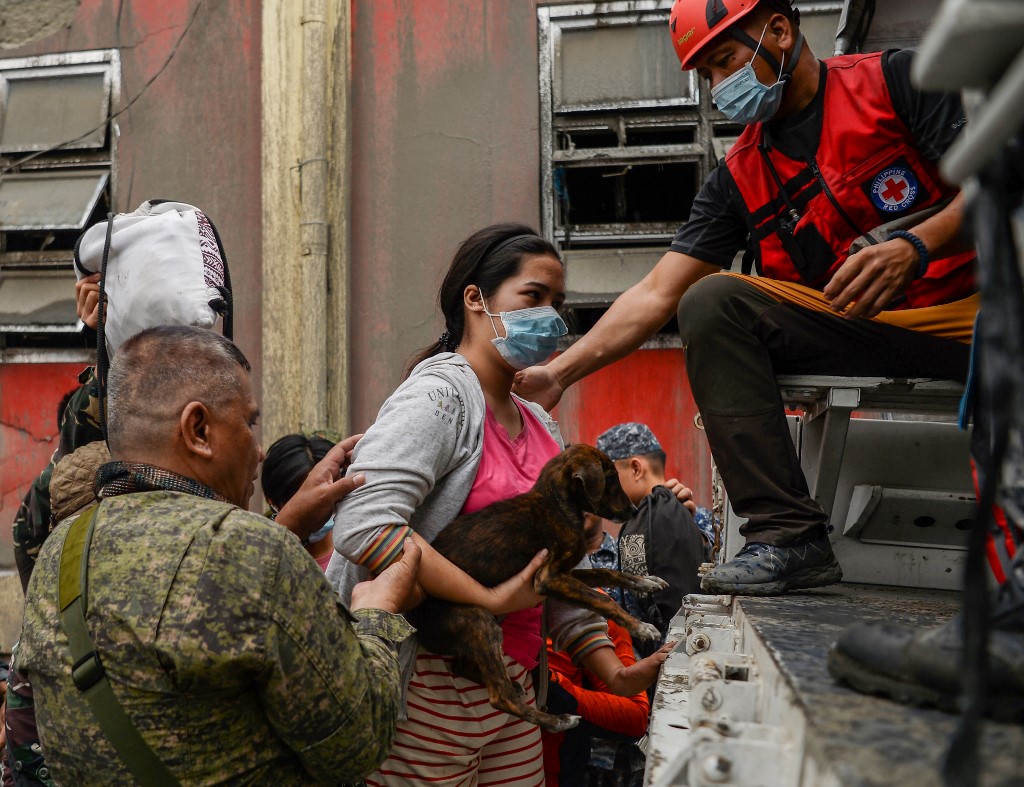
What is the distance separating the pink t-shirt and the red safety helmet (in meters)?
1.24

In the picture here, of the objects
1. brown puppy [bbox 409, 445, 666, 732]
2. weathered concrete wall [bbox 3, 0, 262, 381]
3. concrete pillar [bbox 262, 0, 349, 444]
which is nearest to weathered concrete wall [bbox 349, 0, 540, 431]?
concrete pillar [bbox 262, 0, 349, 444]

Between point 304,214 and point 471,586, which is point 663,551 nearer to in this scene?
point 471,586

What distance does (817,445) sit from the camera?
10.1 feet

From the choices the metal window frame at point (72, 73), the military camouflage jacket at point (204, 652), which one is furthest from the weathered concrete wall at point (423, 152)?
the military camouflage jacket at point (204, 652)

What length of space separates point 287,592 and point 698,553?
10.3 feet

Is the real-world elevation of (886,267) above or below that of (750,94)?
below

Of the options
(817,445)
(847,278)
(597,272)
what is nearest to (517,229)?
(847,278)

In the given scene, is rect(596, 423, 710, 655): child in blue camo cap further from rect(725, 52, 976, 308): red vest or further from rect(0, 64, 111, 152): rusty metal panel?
rect(0, 64, 111, 152): rusty metal panel

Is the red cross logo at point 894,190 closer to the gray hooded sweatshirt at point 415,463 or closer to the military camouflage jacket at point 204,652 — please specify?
the gray hooded sweatshirt at point 415,463

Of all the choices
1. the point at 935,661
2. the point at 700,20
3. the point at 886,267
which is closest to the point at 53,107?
the point at 700,20

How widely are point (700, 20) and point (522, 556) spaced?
170 cm

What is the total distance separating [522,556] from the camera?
266 cm

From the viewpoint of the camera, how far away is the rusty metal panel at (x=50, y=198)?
689 cm

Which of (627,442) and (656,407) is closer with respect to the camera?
(627,442)
